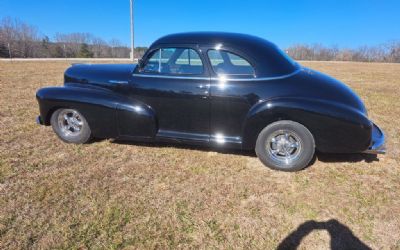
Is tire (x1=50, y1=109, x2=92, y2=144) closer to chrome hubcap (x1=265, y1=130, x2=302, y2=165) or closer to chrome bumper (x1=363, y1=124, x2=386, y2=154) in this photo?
chrome hubcap (x1=265, y1=130, x2=302, y2=165)

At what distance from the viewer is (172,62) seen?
3809 millimetres

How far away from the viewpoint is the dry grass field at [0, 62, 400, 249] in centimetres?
238

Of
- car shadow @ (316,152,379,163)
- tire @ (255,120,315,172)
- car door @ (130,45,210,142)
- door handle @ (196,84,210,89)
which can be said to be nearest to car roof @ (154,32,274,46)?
car door @ (130,45,210,142)

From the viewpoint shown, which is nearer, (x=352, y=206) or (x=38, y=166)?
(x=352, y=206)

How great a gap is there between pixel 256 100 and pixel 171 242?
196 cm

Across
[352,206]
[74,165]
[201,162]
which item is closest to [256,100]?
[201,162]

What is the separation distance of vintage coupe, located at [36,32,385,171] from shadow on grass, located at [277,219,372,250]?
1008 mm

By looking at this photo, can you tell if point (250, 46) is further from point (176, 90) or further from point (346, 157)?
point (346, 157)

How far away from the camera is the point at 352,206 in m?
2.86

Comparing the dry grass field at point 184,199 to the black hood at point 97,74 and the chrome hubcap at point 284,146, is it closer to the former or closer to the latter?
the chrome hubcap at point 284,146

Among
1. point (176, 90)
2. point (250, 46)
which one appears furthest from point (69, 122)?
point (250, 46)

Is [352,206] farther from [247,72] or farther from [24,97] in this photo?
[24,97]

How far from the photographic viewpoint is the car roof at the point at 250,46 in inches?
137

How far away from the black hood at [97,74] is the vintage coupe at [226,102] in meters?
0.02
